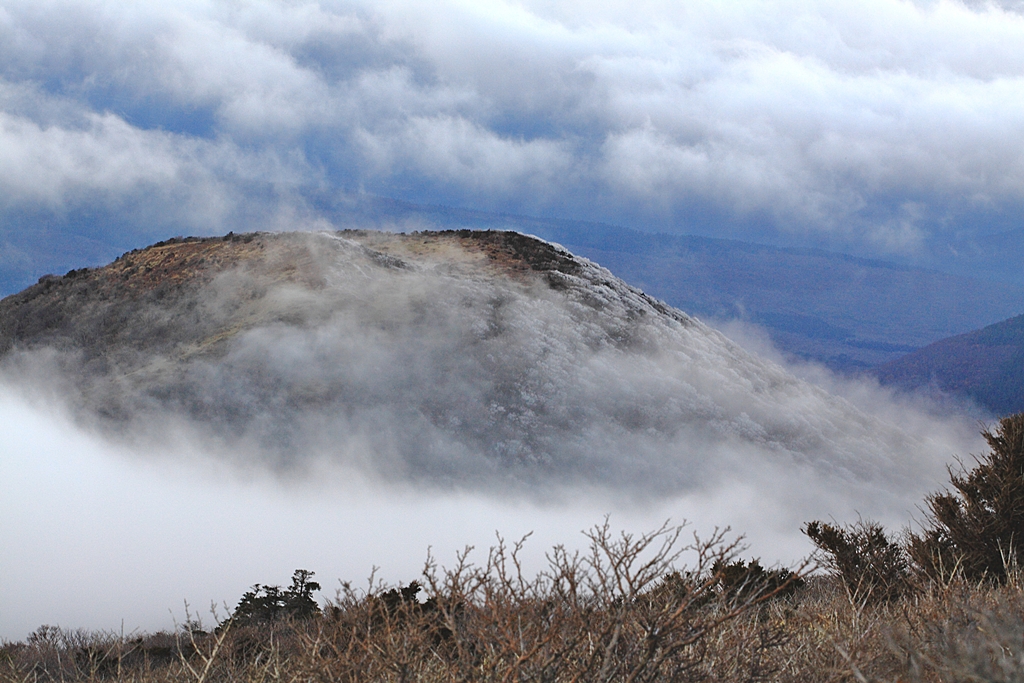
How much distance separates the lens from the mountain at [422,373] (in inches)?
1770

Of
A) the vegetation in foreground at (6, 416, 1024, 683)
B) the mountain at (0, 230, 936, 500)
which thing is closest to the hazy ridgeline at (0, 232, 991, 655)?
the mountain at (0, 230, 936, 500)

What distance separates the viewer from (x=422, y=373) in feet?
162

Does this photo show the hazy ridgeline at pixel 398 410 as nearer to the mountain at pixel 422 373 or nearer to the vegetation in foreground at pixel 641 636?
the mountain at pixel 422 373

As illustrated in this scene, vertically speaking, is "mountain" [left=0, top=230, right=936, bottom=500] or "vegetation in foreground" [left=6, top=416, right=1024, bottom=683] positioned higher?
"mountain" [left=0, top=230, right=936, bottom=500]

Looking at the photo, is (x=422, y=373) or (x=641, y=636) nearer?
(x=641, y=636)

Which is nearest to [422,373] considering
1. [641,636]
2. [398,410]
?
[398,410]

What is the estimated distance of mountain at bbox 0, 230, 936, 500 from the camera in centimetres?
4497

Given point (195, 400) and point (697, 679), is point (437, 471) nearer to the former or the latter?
point (195, 400)

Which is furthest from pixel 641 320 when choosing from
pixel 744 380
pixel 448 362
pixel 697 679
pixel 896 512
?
pixel 697 679

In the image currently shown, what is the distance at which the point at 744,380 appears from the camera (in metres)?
57.5

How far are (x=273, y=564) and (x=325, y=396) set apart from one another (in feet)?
32.6

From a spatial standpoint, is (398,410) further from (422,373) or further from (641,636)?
(641,636)

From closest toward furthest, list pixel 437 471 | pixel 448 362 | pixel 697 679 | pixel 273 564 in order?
pixel 697 679 → pixel 273 564 → pixel 437 471 → pixel 448 362

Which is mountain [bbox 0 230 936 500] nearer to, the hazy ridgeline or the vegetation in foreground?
the hazy ridgeline
